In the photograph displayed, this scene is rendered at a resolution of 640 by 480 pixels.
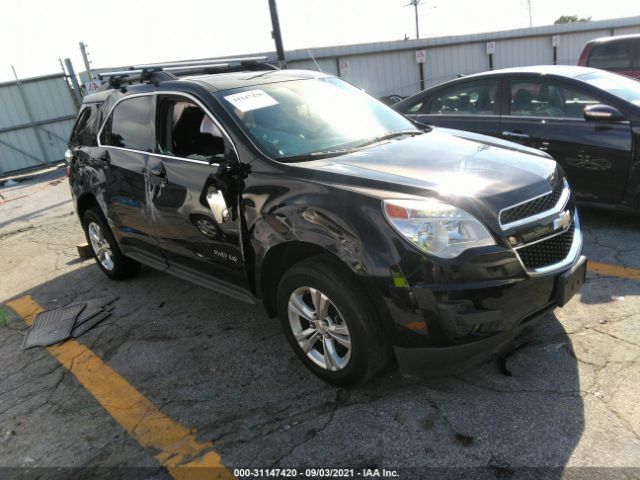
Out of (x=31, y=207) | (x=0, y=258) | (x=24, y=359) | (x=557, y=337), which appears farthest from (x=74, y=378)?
(x=31, y=207)

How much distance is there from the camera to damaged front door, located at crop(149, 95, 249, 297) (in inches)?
122

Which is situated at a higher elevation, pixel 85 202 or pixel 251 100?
pixel 251 100

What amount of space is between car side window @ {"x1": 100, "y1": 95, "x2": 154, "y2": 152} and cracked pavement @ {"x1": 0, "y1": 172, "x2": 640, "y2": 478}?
4.63 feet

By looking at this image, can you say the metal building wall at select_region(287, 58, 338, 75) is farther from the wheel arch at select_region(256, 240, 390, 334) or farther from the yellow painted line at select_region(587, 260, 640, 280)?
the wheel arch at select_region(256, 240, 390, 334)

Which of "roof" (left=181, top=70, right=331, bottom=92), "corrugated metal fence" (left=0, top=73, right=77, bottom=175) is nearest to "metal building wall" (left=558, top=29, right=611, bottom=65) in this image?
"corrugated metal fence" (left=0, top=73, right=77, bottom=175)

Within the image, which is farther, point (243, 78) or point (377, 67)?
point (377, 67)

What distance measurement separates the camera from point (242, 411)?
9.20 ft

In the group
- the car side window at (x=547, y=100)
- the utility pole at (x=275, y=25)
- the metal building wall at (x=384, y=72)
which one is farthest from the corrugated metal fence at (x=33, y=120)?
the car side window at (x=547, y=100)

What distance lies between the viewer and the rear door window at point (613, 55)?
8.88 m

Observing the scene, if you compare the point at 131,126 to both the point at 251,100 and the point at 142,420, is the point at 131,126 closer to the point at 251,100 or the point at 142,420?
the point at 251,100

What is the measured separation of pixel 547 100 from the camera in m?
5.01

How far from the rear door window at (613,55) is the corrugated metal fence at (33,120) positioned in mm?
14419

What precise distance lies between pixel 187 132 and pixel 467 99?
11.2 ft

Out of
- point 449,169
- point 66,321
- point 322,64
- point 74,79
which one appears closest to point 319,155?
point 449,169
